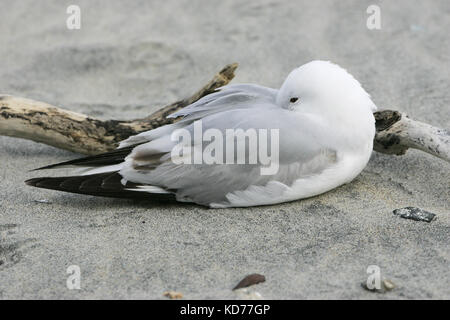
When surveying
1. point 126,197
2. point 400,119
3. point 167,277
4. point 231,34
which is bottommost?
point 167,277

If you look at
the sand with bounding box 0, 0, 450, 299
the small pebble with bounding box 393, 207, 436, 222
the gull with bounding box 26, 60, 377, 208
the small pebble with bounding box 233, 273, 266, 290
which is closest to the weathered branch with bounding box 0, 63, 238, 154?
the sand with bounding box 0, 0, 450, 299

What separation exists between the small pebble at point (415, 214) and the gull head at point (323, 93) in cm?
56

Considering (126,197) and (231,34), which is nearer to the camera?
(126,197)

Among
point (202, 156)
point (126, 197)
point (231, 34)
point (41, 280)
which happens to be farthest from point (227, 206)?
point (231, 34)

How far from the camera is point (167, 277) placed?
9.64ft

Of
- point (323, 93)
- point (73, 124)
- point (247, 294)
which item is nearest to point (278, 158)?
point (323, 93)

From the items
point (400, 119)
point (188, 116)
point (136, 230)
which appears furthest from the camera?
point (400, 119)

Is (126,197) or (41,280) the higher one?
(126,197)

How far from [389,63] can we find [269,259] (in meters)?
3.05

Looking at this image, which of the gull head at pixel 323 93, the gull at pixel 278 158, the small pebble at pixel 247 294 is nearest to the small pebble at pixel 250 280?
the small pebble at pixel 247 294

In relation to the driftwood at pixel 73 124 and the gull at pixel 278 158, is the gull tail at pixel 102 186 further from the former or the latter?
the driftwood at pixel 73 124

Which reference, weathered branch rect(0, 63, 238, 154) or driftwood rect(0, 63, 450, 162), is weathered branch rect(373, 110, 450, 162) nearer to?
driftwood rect(0, 63, 450, 162)

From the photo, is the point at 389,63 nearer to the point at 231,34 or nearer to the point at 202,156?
the point at 231,34

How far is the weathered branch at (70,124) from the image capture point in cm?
420
